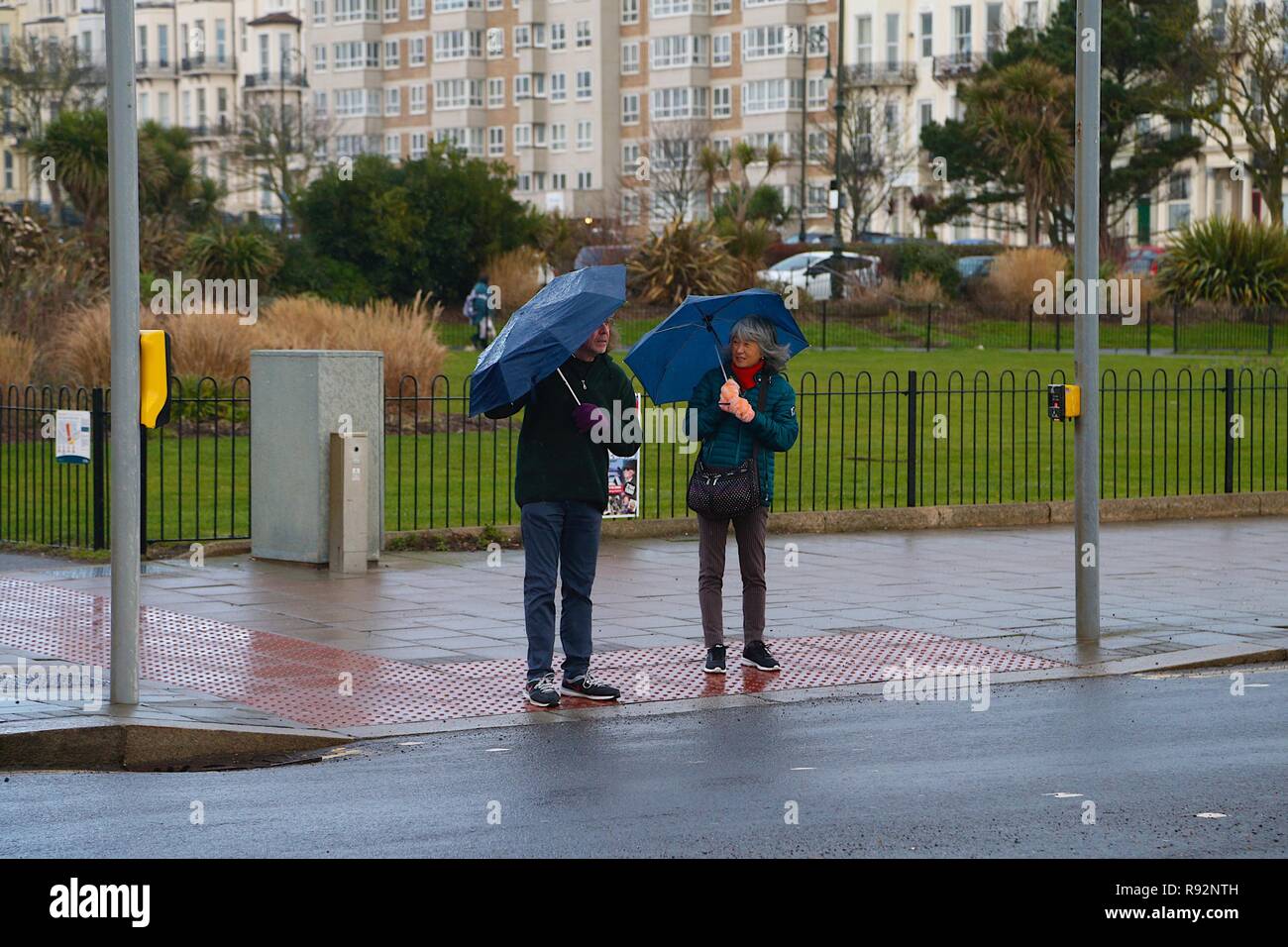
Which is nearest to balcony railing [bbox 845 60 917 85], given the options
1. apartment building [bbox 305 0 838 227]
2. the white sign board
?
apartment building [bbox 305 0 838 227]

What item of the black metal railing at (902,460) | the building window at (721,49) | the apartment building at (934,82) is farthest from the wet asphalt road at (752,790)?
the building window at (721,49)

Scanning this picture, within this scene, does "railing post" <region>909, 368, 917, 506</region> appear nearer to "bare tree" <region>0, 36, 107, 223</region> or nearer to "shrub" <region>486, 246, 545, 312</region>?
"shrub" <region>486, 246, 545, 312</region>

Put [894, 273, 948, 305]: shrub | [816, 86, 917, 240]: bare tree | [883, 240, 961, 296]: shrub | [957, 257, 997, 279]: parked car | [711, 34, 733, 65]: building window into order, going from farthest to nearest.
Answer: [711, 34, 733, 65]: building window, [816, 86, 917, 240]: bare tree, [957, 257, 997, 279]: parked car, [883, 240, 961, 296]: shrub, [894, 273, 948, 305]: shrub

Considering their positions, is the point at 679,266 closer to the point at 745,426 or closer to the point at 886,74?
the point at 745,426

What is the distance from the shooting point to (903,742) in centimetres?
844

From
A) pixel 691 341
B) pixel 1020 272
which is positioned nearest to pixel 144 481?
pixel 691 341

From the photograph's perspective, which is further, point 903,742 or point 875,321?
point 875,321

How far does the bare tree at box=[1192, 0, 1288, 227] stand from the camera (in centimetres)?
4747

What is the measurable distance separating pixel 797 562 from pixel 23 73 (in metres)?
68.0

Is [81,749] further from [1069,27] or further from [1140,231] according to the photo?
[1140,231]

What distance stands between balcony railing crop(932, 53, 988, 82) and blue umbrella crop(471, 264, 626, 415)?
2615 inches

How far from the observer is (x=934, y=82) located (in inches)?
3039

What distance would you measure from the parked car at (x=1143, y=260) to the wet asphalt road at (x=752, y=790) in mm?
38116
